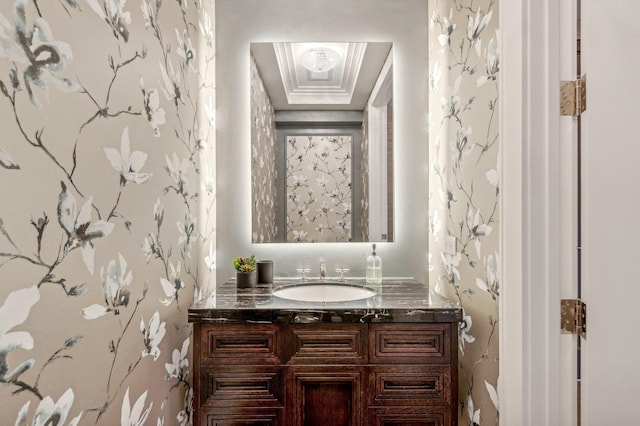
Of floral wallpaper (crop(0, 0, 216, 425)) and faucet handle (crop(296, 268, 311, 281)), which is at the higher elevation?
floral wallpaper (crop(0, 0, 216, 425))

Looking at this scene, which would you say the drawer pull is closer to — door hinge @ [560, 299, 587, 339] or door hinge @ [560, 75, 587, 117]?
door hinge @ [560, 299, 587, 339]

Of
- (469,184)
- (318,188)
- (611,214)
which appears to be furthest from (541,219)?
(318,188)

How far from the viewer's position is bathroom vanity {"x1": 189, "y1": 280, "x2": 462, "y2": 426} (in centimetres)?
131

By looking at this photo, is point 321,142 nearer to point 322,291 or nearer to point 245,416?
point 322,291

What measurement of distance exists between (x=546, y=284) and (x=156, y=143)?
128 cm

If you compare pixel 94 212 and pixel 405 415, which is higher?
pixel 94 212

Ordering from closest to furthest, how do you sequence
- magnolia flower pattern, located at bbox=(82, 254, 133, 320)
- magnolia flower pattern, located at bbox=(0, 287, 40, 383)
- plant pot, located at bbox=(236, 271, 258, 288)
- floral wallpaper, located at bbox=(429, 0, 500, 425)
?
magnolia flower pattern, located at bbox=(0, 287, 40, 383) → magnolia flower pattern, located at bbox=(82, 254, 133, 320) → floral wallpaper, located at bbox=(429, 0, 500, 425) → plant pot, located at bbox=(236, 271, 258, 288)

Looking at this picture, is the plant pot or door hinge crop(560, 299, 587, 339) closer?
door hinge crop(560, 299, 587, 339)

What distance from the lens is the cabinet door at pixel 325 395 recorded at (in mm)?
1315

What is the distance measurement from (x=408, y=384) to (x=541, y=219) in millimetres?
751

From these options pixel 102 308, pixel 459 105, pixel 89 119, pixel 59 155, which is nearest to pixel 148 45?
pixel 89 119

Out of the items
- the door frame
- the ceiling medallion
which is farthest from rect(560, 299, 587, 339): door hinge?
the ceiling medallion

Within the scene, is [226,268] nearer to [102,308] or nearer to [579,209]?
[102,308]

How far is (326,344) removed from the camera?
1.33 metres
